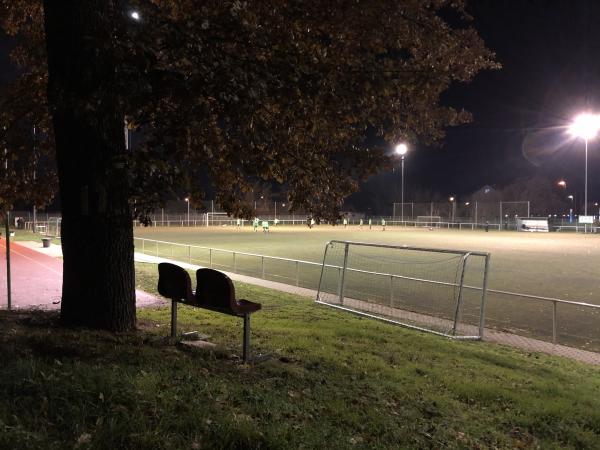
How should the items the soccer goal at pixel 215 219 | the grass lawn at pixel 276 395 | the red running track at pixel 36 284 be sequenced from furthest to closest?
the soccer goal at pixel 215 219 → the red running track at pixel 36 284 → the grass lawn at pixel 276 395

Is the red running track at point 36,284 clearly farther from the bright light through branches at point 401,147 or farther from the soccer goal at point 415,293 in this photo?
the bright light through branches at point 401,147

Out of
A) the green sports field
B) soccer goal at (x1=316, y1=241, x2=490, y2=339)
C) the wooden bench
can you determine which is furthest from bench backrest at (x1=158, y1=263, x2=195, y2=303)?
the green sports field

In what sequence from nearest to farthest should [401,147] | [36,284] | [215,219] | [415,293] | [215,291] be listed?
1. [215,291]
2. [36,284]
3. [415,293]
4. [401,147]
5. [215,219]

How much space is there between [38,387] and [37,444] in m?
0.88

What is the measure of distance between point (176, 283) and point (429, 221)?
74.1 m

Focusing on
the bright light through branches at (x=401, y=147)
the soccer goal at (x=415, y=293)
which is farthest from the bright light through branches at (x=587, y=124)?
the soccer goal at (x=415, y=293)

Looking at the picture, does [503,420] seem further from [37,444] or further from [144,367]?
[37,444]

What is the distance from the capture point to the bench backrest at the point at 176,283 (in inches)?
262

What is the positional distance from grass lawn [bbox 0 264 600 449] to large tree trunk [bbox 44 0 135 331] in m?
0.51

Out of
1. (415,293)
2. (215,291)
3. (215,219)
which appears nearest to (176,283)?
(215,291)

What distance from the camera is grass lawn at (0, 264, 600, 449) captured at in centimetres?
369

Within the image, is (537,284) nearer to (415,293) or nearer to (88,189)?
(415,293)

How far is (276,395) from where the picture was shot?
4.71 metres

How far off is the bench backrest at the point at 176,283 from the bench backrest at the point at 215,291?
190mm
